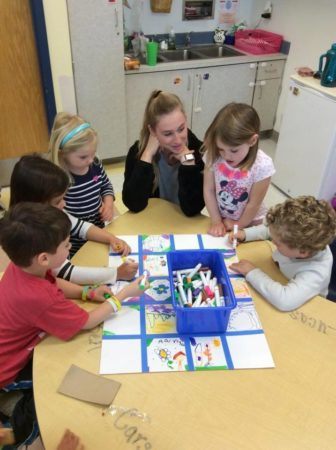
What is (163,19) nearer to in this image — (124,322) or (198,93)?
(198,93)

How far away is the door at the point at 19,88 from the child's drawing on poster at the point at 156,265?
7.28 feet

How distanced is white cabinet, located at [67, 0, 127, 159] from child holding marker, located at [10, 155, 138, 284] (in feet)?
5.82

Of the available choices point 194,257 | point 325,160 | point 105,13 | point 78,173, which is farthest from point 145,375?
point 105,13

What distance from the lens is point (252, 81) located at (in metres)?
3.61

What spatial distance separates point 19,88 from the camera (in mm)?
2971

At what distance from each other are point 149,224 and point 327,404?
862 mm

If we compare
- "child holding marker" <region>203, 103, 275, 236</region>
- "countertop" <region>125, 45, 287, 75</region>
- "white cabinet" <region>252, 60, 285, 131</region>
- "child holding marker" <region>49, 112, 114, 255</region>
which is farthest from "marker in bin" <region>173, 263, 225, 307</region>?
"white cabinet" <region>252, 60, 285, 131</region>

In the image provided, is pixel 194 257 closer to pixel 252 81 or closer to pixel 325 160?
pixel 325 160

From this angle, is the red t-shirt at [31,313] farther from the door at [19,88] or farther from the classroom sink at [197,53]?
the classroom sink at [197,53]

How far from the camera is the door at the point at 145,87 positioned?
318 centimetres

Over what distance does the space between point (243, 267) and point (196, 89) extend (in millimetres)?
2508

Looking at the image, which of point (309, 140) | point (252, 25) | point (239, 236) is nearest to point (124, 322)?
point (239, 236)

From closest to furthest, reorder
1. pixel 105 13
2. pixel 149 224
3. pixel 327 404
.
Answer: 1. pixel 327 404
2. pixel 149 224
3. pixel 105 13

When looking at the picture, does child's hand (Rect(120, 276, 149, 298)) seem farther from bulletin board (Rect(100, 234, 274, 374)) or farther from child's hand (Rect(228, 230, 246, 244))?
child's hand (Rect(228, 230, 246, 244))
